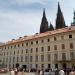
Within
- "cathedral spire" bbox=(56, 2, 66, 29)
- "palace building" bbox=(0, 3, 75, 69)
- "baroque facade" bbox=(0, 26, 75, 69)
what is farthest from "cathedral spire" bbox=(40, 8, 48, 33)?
"baroque facade" bbox=(0, 26, 75, 69)

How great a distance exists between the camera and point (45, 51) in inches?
2530

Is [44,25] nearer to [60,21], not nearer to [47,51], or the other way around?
[60,21]

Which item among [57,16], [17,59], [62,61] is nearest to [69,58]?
[62,61]

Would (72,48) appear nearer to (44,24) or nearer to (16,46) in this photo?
(16,46)

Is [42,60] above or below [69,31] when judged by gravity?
below

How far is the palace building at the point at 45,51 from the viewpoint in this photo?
5731 cm

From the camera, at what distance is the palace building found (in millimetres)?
57312

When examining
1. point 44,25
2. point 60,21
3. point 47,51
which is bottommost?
point 47,51

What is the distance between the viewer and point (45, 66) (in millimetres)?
63469

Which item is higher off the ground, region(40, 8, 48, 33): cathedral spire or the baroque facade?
region(40, 8, 48, 33): cathedral spire

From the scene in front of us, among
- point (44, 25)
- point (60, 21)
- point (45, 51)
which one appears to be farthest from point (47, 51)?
point (44, 25)

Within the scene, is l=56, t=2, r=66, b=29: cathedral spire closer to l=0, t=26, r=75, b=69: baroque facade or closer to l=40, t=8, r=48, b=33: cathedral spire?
l=40, t=8, r=48, b=33: cathedral spire

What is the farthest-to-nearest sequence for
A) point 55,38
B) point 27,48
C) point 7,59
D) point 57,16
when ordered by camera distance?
point 57,16 → point 7,59 → point 27,48 → point 55,38

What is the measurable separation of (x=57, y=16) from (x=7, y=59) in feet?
131
